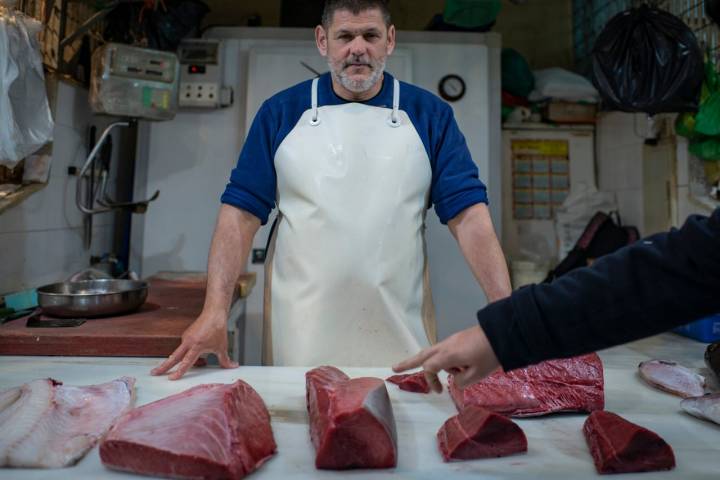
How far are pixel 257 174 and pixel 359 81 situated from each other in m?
0.48

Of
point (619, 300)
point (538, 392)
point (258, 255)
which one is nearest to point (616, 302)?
point (619, 300)

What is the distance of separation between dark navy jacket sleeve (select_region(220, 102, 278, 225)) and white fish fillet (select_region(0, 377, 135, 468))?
2.35 ft

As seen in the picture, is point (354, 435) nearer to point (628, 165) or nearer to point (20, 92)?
point (20, 92)

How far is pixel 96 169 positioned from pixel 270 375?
7.47 feet

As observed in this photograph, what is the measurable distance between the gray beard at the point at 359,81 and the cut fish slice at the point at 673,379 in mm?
1232

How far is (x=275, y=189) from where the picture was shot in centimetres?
188

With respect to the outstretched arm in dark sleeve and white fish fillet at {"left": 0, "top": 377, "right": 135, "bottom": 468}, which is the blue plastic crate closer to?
the outstretched arm in dark sleeve

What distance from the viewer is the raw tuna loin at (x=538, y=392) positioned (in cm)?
116

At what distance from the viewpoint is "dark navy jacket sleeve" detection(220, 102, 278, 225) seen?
1.76m

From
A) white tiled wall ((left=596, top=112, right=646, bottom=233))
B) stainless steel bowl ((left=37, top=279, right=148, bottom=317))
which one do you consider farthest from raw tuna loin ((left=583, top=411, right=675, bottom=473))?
white tiled wall ((left=596, top=112, right=646, bottom=233))

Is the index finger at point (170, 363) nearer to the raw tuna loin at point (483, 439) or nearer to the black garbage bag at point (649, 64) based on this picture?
Answer: the raw tuna loin at point (483, 439)

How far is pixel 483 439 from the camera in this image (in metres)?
0.96

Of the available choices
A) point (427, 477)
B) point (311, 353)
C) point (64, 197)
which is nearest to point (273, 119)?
point (311, 353)

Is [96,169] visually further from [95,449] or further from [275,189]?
[95,449]
